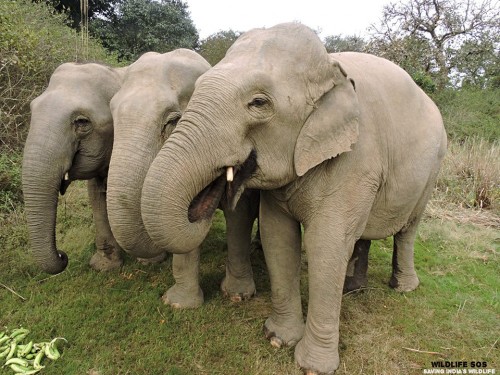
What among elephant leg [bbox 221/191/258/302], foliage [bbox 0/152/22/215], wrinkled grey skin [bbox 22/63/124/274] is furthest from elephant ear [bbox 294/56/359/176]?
foliage [bbox 0/152/22/215]

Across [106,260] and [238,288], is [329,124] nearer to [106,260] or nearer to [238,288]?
[238,288]

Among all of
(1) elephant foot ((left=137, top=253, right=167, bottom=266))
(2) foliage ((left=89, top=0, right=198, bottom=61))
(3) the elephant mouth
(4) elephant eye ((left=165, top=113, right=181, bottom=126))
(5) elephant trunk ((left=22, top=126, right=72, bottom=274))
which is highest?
(2) foliage ((left=89, top=0, right=198, bottom=61))

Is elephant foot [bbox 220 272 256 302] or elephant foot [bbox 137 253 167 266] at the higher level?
elephant foot [bbox 220 272 256 302]

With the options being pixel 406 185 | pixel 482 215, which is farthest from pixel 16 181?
pixel 482 215

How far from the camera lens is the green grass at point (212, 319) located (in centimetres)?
286

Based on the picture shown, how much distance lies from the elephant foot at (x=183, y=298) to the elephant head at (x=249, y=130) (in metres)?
1.35

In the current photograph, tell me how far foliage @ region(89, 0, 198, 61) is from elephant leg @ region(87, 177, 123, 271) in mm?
12534

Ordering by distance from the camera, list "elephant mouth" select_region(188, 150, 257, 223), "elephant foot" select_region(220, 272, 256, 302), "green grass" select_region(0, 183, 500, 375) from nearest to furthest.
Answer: "elephant mouth" select_region(188, 150, 257, 223)
"green grass" select_region(0, 183, 500, 375)
"elephant foot" select_region(220, 272, 256, 302)

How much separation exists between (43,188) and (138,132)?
1.08 m

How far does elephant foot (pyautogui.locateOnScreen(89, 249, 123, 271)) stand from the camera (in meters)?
4.13

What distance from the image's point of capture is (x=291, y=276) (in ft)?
9.83

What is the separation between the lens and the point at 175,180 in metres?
1.98

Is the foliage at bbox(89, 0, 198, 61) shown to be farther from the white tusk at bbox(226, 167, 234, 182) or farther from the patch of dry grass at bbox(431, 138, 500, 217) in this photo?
the white tusk at bbox(226, 167, 234, 182)

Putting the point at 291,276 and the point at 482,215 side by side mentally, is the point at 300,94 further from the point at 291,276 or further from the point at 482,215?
the point at 482,215
